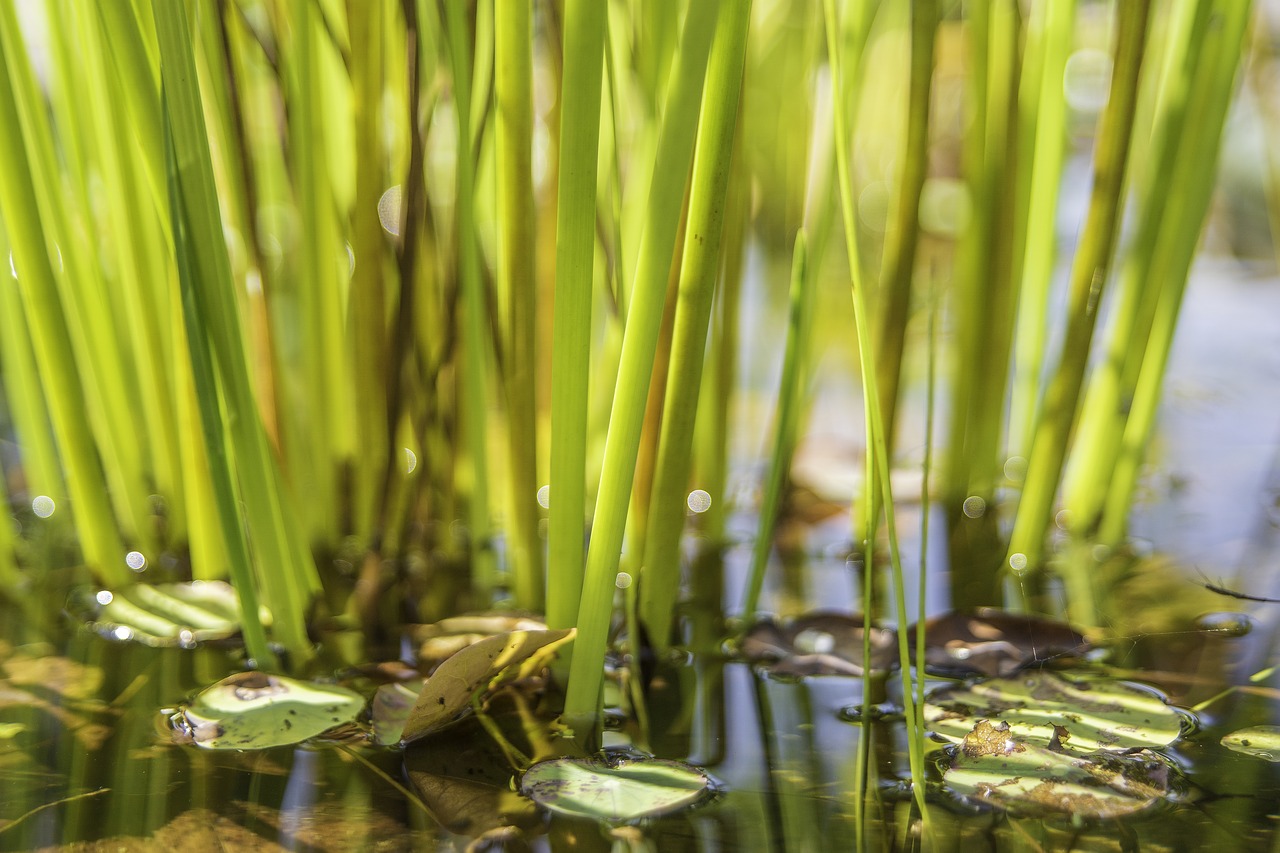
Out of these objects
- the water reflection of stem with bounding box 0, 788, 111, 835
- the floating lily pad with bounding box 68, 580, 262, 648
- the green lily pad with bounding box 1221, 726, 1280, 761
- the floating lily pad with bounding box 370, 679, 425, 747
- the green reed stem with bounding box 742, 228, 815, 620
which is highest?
the green reed stem with bounding box 742, 228, 815, 620

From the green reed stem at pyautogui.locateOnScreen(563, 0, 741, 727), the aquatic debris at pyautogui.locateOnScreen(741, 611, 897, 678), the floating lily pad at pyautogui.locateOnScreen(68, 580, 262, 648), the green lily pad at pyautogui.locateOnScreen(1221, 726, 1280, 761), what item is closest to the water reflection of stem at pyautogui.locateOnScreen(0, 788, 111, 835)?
the floating lily pad at pyautogui.locateOnScreen(68, 580, 262, 648)

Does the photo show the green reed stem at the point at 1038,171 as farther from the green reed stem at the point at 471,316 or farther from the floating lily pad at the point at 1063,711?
the green reed stem at the point at 471,316

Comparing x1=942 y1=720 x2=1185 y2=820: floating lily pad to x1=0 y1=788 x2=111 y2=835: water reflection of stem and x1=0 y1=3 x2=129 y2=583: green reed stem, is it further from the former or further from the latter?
x1=0 y1=3 x2=129 y2=583: green reed stem

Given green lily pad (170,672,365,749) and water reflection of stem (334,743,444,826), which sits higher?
green lily pad (170,672,365,749)

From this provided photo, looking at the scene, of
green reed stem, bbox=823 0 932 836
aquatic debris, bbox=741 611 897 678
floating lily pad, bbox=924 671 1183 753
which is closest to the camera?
green reed stem, bbox=823 0 932 836

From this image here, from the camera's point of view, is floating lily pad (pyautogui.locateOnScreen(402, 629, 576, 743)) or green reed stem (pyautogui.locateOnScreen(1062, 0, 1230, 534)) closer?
floating lily pad (pyautogui.locateOnScreen(402, 629, 576, 743))

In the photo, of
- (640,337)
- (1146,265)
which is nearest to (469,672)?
(640,337)
